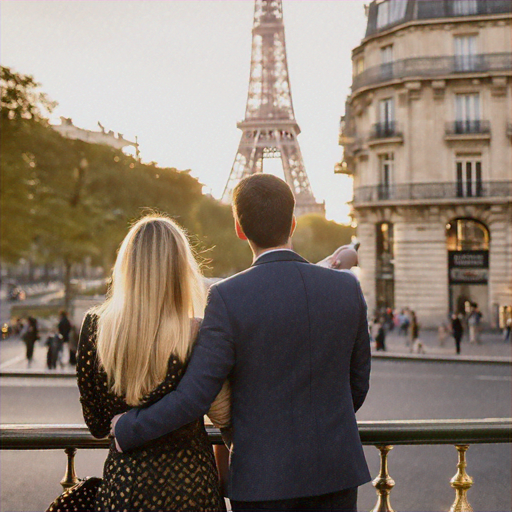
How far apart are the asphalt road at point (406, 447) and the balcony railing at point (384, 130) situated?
668 inches

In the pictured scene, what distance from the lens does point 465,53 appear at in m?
36.3

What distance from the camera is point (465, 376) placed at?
20000 mm

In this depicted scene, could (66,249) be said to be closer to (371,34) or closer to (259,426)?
(371,34)

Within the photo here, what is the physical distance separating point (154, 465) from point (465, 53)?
1448 inches

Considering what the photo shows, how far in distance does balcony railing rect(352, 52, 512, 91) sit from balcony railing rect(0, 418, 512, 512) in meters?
35.0

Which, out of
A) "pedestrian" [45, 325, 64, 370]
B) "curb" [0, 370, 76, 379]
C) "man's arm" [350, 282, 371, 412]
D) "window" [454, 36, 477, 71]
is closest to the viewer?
"man's arm" [350, 282, 371, 412]

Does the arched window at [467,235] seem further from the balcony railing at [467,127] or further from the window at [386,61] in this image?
the window at [386,61]

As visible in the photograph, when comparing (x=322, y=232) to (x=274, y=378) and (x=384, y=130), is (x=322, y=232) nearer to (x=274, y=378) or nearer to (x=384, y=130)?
(x=384, y=130)

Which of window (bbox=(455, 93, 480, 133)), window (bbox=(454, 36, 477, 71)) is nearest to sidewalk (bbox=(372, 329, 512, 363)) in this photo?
window (bbox=(455, 93, 480, 133))

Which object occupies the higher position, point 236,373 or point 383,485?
point 236,373

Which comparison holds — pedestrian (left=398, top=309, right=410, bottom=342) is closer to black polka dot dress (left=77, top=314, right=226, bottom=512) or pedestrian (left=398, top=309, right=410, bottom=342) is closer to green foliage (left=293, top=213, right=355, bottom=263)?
green foliage (left=293, top=213, right=355, bottom=263)

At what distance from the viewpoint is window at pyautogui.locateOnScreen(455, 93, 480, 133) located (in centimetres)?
3622

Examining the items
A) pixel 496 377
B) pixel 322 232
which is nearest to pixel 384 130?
pixel 496 377

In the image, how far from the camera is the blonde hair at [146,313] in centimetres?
243
